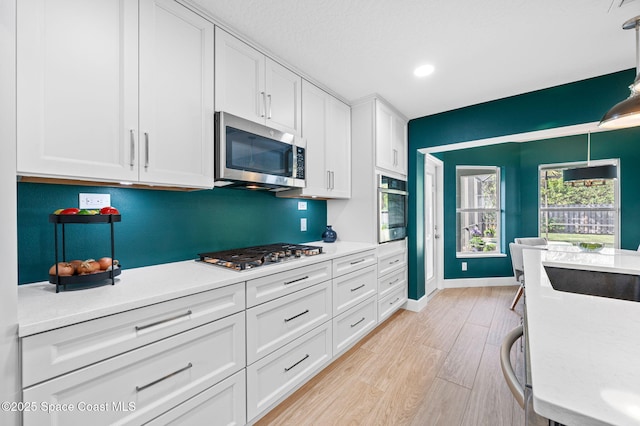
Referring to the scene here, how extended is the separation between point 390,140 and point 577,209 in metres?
3.83

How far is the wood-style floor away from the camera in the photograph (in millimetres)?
1697

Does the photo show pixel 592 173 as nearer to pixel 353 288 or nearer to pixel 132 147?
pixel 353 288

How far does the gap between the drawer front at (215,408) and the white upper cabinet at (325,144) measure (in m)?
1.48

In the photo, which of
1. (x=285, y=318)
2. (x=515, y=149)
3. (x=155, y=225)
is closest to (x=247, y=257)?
(x=285, y=318)

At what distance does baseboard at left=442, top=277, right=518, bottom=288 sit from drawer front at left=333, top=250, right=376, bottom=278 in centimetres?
251

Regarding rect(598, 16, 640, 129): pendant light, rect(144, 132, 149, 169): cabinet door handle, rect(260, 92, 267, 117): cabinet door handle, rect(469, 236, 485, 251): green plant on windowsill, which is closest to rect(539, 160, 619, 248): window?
rect(469, 236, 485, 251): green plant on windowsill

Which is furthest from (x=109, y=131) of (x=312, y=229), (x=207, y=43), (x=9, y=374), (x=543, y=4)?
(x=543, y=4)

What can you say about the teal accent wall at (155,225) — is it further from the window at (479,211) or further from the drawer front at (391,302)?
the window at (479,211)

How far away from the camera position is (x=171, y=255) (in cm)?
178

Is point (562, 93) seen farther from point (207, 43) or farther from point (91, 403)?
point (91, 403)

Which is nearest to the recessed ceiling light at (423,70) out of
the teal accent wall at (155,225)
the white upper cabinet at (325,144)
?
the white upper cabinet at (325,144)

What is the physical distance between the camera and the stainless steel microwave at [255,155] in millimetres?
1677

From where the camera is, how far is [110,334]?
102 cm

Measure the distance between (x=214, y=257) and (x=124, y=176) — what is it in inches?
27.5
